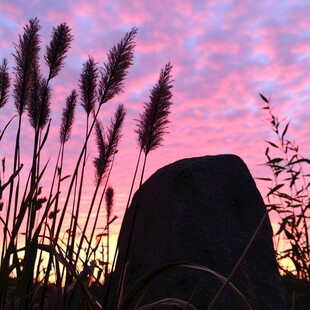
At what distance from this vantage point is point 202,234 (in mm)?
2869

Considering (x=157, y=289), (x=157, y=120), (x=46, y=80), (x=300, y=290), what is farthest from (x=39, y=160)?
(x=300, y=290)

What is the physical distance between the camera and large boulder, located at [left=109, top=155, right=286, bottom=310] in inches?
108

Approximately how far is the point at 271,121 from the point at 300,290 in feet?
4.30

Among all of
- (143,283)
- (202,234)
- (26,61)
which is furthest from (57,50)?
(202,234)

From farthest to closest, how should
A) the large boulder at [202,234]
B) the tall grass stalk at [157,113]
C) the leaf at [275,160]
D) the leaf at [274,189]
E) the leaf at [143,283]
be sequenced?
the leaf at [275,160] < the leaf at [274,189] < the large boulder at [202,234] < the tall grass stalk at [157,113] < the leaf at [143,283]

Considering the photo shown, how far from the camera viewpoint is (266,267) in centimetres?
312

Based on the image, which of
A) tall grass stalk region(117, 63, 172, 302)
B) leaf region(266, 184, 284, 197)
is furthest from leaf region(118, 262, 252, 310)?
leaf region(266, 184, 284, 197)

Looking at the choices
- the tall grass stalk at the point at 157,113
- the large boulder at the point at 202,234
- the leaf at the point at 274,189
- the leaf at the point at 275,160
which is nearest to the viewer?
the tall grass stalk at the point at 157,113

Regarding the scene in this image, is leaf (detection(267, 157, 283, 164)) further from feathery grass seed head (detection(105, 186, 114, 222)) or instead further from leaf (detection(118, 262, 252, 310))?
leaf (detection(118, 262, 252, 310))

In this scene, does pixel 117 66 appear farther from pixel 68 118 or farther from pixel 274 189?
pixel 274 189

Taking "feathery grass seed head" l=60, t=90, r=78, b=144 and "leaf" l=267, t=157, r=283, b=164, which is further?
"leaf" l=267, t=157, r=283, b=164

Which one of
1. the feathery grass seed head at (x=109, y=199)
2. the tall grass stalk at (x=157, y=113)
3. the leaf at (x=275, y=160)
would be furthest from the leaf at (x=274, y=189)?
the tall grass stalk at (x=157, y=113)

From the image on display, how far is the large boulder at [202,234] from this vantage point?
275cm

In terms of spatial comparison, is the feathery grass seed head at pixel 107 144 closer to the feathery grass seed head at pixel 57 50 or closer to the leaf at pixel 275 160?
the feathery grass seed head at pixel 57 50
